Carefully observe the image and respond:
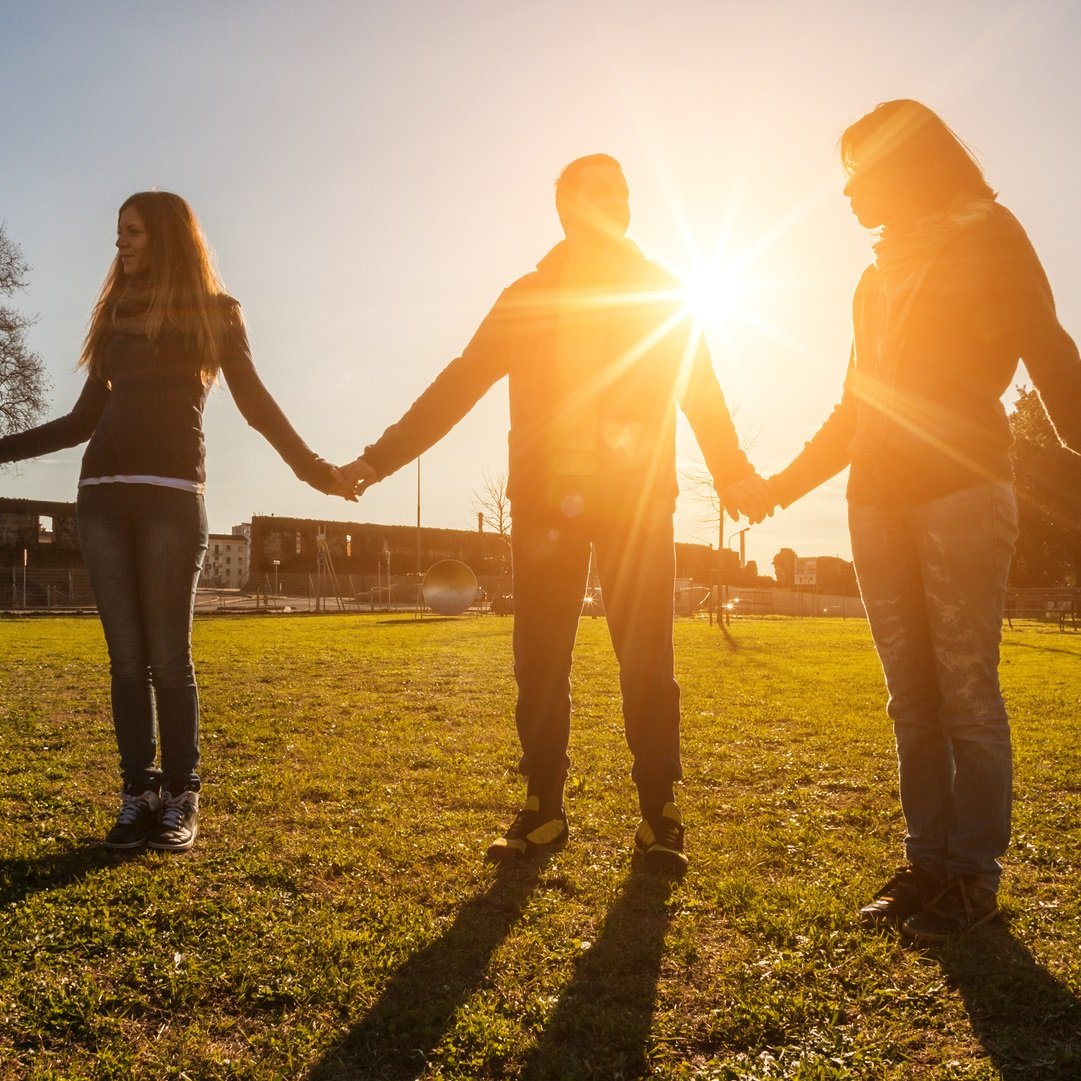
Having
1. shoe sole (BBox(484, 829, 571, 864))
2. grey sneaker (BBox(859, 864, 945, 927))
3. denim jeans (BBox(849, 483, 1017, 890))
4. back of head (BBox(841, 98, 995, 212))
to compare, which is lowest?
shoe sole (BBox(484, 829, 571, 864))

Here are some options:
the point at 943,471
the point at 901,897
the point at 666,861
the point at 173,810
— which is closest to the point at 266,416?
the point at 173,810

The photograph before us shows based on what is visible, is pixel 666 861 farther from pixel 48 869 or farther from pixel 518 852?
pixel 48 869

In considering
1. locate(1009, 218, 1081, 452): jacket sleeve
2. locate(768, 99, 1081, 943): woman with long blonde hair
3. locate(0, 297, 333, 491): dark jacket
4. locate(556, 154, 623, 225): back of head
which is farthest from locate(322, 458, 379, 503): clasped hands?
locate(1009, 218, 1081, 452): jacket sleeve

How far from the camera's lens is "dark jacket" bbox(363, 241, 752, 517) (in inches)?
118

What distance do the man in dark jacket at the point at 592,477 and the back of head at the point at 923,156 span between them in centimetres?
85

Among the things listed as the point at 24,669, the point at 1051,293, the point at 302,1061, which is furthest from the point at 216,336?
the point at 24,669

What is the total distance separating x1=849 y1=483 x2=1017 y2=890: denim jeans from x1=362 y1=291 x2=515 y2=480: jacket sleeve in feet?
4.81

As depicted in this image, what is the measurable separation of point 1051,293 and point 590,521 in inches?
60.4

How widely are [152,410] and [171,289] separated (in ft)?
1.53

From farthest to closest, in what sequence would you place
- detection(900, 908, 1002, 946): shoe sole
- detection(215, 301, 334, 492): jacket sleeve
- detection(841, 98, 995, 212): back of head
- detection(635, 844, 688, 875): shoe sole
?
detection(215, 301, 334, 492): jacket sleeve → detection(635, 844, 688, 875): shoe sole → detection(841, 98, 995, 212): back of head → detection(900, 908, 1002, 946): shoe sole

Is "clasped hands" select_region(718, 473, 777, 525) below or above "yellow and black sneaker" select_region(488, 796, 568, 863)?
above

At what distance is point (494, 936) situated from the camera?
2.25 m

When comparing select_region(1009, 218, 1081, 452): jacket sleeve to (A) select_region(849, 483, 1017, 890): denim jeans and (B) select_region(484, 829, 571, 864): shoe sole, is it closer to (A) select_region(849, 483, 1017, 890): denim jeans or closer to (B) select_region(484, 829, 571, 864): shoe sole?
(A) select_region(849, 483, 1017, 890): denim jeans

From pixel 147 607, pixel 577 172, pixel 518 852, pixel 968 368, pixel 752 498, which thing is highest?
pixel 577 172
